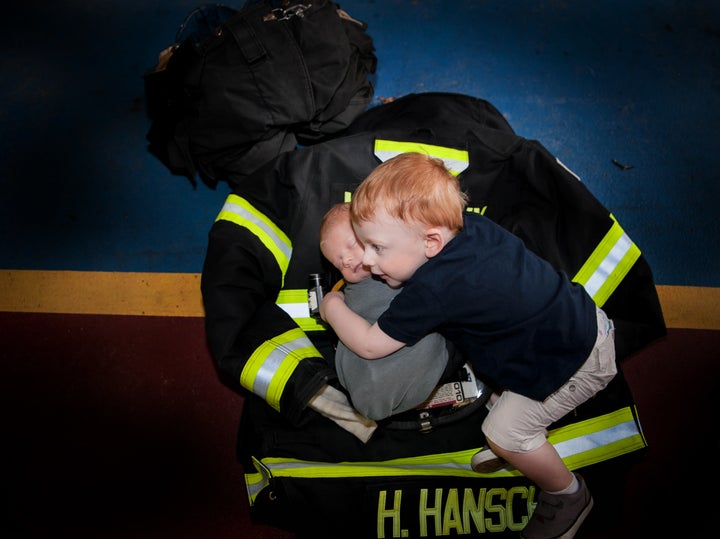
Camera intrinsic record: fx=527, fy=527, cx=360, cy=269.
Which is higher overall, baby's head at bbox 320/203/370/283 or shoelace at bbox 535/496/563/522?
baby's head at bbox 320/203/370/283

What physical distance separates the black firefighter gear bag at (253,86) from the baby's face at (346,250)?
0.83 metres

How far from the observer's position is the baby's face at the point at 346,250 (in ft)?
6.21

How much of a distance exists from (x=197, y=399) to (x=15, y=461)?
85 cm

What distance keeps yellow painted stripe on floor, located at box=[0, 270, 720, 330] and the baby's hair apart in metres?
1.34

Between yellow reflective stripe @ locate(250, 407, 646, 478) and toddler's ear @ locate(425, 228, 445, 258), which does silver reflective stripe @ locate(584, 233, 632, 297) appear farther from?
toddler's ear @ locate(425, 228, 445, 258)

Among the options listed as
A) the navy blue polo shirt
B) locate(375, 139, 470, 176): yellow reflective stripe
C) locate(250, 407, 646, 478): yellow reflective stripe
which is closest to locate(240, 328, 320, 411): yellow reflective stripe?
locate(250, 407, 646, 478): yellow reflective stripe

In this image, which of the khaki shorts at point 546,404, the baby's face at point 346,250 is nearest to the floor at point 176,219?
the khaki shorts at point 546,404

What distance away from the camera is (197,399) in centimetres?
244

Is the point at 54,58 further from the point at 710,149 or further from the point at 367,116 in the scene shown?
the point at 710,149

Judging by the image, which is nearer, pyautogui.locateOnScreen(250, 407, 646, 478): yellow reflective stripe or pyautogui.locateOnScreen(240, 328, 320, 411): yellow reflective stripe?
pyautogui.locateOnScreen(240, 328, 320, 411): yellow reflective stripe

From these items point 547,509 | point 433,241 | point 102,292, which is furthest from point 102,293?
point 547,509

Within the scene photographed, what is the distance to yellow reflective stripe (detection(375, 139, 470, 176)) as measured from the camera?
219 cm

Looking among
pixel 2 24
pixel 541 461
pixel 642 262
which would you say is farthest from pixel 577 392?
pixel 2 24

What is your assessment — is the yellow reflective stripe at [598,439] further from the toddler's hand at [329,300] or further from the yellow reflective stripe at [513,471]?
the toddler's hand at [329,300]
